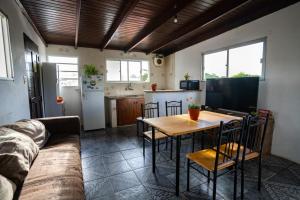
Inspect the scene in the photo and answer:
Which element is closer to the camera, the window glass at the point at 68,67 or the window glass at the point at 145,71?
the window glass at the point at 68,67

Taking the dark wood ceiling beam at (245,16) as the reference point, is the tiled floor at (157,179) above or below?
below

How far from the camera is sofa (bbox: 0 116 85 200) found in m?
1.07

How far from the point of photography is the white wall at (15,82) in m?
1.87

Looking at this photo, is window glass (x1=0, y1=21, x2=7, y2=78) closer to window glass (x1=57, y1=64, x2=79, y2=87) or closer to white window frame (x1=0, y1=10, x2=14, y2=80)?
white window frame (x1=0, y1=10, x2=14, y2=80)

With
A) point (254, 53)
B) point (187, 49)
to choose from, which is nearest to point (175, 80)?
point (187, 49)

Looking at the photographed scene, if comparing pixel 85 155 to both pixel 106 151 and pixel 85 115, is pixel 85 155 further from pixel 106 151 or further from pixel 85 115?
pixel 85 115

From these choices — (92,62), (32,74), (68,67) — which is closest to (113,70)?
(92,62)

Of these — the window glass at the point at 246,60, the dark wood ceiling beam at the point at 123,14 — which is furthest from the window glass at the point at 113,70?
the window glass at the point at 246,60

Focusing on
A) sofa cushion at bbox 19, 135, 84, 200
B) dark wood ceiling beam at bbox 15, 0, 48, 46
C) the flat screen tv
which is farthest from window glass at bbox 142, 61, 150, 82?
sofa cushion at bbox 19, 135, 84, 200

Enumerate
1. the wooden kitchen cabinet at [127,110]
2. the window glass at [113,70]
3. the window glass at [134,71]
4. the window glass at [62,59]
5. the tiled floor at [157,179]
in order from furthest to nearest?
the window glass at [134,71] < the window glass at [113,70] < the wooden kitchen cabinet at [127,110] < the window glass at [62,59] < the tiled floor at [157,179]

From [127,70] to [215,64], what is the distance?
2826 mm

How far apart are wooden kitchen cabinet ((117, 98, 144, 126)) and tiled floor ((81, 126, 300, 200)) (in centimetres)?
177

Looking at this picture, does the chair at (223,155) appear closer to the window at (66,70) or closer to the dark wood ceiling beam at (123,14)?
the dark wood ceiling beam at (123,14)

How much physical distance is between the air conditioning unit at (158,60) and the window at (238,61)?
1.87m
